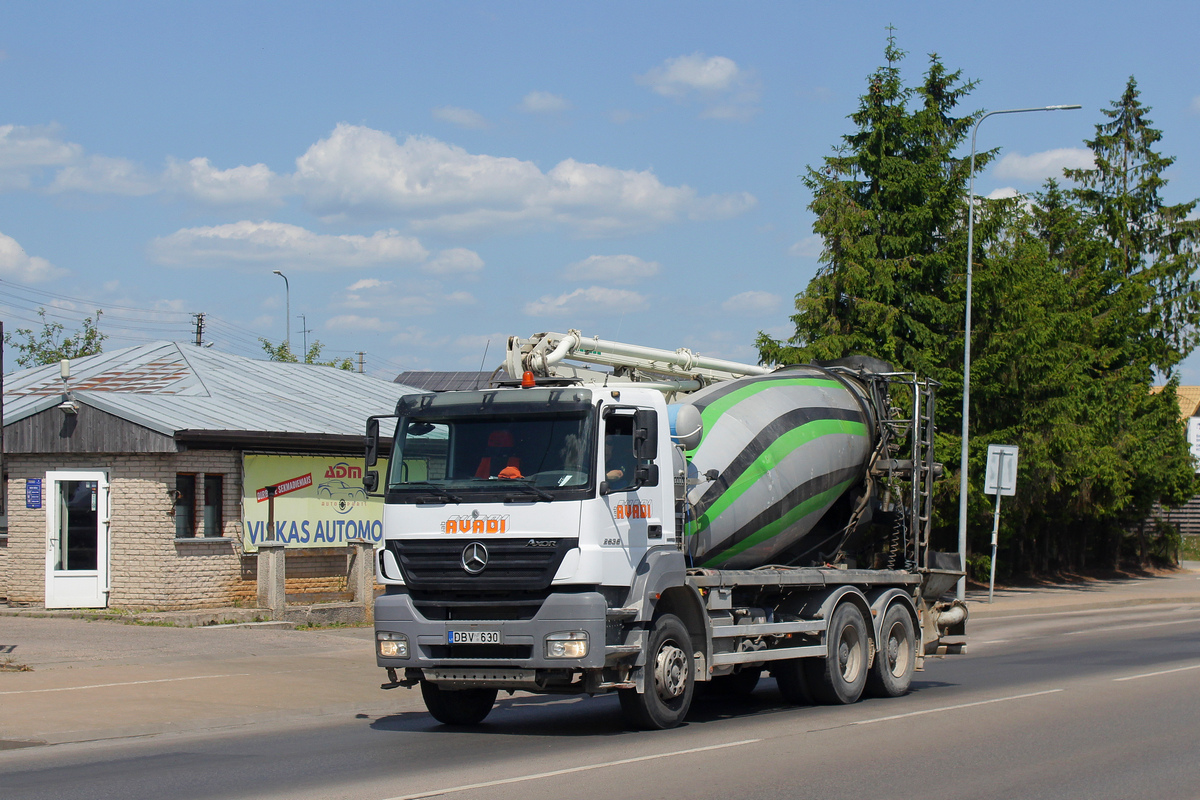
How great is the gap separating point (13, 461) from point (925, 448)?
14.9 m

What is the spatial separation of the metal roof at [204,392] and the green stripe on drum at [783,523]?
11066mm

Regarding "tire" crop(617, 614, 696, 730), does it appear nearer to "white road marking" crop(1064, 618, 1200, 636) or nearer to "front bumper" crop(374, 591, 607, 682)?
"front bumper" crop(374, 591, 607, 682)

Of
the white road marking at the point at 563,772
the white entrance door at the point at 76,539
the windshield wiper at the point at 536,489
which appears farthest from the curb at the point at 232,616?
the white road marking at the point at 563,772

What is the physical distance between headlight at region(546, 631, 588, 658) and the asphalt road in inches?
28.8

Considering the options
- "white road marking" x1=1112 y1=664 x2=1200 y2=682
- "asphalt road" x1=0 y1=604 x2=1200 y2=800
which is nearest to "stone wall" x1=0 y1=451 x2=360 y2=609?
"asphalt road" x1=0 y1=604 x2=1200 y2=800

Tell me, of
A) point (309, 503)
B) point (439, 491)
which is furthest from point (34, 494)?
point (439, 491)

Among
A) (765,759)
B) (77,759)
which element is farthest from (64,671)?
(765,759)

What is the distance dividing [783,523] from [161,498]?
1173cm

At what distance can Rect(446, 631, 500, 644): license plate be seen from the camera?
33.9ft

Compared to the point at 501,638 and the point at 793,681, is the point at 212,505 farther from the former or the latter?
the point at 501,638

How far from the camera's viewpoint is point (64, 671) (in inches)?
571

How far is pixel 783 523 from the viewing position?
13.0 meters

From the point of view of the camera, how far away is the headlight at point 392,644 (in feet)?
35.1

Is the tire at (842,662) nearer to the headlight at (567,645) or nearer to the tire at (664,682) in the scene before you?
the tire at (664,682)
